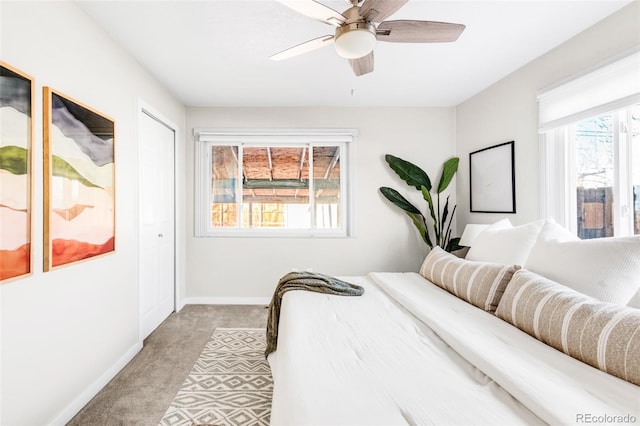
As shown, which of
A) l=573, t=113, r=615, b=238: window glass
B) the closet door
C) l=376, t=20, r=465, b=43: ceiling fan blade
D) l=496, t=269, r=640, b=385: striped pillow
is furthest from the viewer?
the closet door

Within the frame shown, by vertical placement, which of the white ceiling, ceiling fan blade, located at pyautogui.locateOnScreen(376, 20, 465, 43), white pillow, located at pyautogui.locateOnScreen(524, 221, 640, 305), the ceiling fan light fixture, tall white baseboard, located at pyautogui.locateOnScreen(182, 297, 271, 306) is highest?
the white ceiling

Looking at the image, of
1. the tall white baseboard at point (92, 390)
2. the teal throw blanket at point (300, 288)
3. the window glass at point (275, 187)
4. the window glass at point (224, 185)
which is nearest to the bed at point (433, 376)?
the teal throw blanket at point (300, 288)

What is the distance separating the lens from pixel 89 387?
200cm

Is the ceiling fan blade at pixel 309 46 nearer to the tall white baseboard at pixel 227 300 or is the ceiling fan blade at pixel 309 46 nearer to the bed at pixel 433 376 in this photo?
the bed at pixel 433 376

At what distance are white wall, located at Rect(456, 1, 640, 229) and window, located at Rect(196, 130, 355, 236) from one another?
1456 mm

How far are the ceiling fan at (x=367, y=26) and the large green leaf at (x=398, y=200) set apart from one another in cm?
227

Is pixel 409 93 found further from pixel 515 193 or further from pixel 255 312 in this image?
pixel 255 312

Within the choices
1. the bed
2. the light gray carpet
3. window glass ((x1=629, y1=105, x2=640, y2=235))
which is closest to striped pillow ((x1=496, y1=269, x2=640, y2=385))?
the bed

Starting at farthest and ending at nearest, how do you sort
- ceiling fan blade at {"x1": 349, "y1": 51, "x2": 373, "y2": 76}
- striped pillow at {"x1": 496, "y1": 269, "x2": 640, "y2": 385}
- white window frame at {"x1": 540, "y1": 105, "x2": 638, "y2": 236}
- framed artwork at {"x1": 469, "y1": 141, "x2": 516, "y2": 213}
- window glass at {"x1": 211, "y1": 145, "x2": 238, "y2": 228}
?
1. window glass at {"x1": 211, "y1": 145, "x2": 238, "y2": 228}
2. framed artwork at {"x1": 469, "y1": 141, "x2": 516, "y2": 213}
3. white window frame at {"x1": 540, "y1": 105, "x2": 638, "y2": 236}
4. ceiling fan blade at {"x1": 349, "y1": 51, "x2": 373, "y2": 76}
5. striped pillow at {"x1": 496, "y1": 269, "x2": 640, "y2": 385}

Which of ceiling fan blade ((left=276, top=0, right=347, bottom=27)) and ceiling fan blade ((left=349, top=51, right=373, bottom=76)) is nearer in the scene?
ceiling fan blade ((left=276, top=0, right=347, bottom=27))

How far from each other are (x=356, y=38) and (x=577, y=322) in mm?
1584

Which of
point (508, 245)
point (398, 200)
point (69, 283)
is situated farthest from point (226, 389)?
point (398, 200)

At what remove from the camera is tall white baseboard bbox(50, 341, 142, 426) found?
1.77 meters

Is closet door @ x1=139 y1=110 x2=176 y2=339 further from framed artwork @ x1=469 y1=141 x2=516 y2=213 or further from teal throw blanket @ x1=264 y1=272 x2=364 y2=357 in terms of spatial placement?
framed artwork @ x1=469 y1=141 x2=516 y2=213
